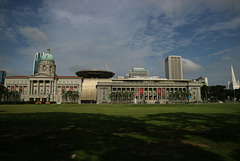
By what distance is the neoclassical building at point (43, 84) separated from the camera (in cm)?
13100

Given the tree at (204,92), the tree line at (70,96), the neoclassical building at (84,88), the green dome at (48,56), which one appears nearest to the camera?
the tree line at (70,96)

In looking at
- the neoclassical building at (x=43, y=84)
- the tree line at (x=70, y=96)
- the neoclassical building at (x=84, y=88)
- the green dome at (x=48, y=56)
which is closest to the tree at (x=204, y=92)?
the neoclassical building at (x=84, y=88)

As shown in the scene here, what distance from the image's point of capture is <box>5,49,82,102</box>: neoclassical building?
131 m

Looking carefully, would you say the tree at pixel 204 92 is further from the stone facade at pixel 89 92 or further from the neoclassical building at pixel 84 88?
the stone facade at pixel 89 92

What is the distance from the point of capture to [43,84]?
135 metres

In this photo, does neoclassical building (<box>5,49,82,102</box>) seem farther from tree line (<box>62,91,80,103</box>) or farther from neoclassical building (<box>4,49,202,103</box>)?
tree line (<box>62,91,80,103</box>)

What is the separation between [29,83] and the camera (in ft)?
435

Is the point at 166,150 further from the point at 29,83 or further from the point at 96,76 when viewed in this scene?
the point at 96,76

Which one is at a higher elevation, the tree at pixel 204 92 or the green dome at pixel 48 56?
the green dome at pixel 48 56

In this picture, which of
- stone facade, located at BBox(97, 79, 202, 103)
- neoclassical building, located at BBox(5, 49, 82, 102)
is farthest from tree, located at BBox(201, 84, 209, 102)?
neoclassical building, located at BBox(5, 49, 82, 102)

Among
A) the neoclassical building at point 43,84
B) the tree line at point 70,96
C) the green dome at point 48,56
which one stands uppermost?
the green dome at point 48,56

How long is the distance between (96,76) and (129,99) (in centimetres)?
5016

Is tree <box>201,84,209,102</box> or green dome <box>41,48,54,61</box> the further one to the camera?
tree <box>201,84,209,102</box>

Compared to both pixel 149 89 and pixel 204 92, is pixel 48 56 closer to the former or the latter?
pixel 149 89
